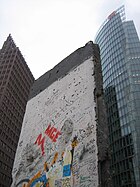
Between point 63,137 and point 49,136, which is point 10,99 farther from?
point 63,137

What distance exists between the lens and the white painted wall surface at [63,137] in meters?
5.53

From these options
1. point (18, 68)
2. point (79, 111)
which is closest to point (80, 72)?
point (79, 111)

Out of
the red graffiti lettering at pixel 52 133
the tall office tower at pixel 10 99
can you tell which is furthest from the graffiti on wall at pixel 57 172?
the tall office tower at pixel 10 99

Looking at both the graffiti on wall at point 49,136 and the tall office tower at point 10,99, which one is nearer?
the graffiti on wall at point 49,136

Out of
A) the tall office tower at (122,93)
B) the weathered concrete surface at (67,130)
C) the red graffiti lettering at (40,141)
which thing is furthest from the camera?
the tall office tower at (122,93)

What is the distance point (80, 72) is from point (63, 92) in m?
1.02

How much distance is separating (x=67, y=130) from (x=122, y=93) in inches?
1766

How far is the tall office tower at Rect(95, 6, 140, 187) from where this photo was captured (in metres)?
40.9

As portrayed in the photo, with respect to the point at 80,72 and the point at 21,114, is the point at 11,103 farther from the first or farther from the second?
the point at 80,72

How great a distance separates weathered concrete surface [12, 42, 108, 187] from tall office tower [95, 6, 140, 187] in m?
28.3

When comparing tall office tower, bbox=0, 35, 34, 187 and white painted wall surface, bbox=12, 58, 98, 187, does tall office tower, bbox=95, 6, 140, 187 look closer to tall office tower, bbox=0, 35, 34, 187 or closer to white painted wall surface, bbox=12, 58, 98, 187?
tall office tower, bbox=0, 35, 34, 187

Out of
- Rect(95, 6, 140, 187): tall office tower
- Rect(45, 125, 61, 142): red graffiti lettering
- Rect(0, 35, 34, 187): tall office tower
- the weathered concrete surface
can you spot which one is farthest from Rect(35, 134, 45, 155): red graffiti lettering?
Rect(0, 35, 34, 187): tall office tower

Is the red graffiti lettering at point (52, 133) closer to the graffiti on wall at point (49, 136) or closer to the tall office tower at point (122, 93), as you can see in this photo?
the graffiti on wall at point (49, 136)

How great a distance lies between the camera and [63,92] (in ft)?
25.9
